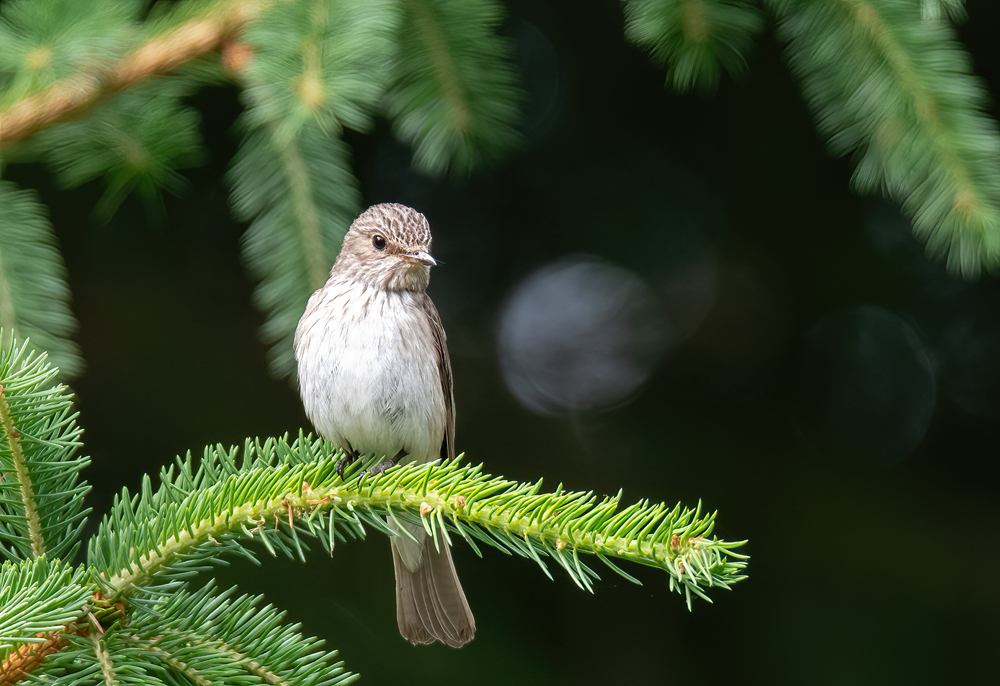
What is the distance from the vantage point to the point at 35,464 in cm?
161

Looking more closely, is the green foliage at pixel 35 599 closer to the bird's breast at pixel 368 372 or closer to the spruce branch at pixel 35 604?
the spruce branch at pixel 35 604

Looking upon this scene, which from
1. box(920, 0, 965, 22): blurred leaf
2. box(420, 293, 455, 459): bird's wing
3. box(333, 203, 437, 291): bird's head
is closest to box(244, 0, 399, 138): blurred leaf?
box(920, 0, 965, 22): blurred leaf

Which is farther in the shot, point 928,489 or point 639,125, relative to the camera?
point 639,125

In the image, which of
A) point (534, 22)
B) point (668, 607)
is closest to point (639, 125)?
point (534, 22)

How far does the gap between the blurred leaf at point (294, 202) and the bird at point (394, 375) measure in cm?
25

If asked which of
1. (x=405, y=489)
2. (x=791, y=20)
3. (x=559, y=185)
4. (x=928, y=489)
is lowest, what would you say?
(x=928, y=489)

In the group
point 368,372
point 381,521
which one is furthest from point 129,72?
point 381,521

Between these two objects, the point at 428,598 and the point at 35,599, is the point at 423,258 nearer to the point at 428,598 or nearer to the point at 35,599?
the point at 428,598

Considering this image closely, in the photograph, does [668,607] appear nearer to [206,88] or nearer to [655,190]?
[655,190]

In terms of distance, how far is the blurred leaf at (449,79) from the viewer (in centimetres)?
236

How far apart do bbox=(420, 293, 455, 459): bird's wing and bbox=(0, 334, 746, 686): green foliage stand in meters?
1.61

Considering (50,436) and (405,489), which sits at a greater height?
(50,436)

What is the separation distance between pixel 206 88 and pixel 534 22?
1.45m

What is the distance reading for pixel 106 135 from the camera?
2363mm
